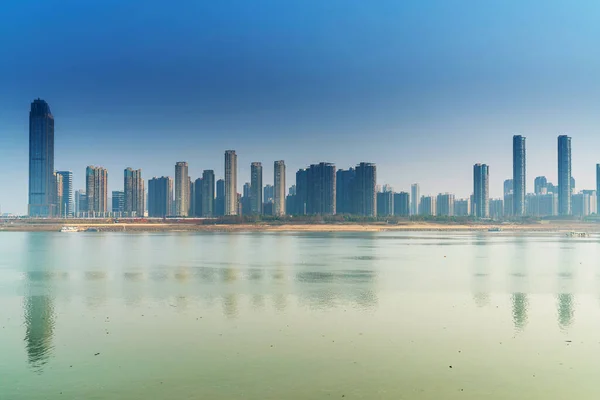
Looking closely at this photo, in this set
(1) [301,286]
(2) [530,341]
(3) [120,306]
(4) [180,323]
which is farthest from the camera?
(1) [301,286]

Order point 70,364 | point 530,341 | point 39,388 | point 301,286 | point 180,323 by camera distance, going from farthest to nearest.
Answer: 1. point 301,286
2. point 180,323
3. point 530,341
4. point 70,364
5. point 39,388

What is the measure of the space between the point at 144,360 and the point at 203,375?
3.00 meters

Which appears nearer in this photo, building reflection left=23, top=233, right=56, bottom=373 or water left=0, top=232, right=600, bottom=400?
water left=0, top=232, right=600, bottom=400

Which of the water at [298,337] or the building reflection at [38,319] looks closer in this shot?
the water at [298,337]

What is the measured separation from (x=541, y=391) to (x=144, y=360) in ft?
42.9

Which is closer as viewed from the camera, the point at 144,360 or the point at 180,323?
the point at 144,360

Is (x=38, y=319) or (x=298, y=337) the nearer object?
(x=298, y=337)

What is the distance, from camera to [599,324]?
88.2ft

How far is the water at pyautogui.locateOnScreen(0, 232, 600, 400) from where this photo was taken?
1752 centimetres

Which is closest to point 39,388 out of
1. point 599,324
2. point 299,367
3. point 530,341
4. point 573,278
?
point 299,367

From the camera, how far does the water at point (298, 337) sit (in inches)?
690

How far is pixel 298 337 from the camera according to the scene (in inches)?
944

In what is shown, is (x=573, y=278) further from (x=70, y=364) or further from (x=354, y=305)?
(x=70, y=364)

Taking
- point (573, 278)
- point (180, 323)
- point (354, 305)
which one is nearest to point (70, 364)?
point (180, 323)
